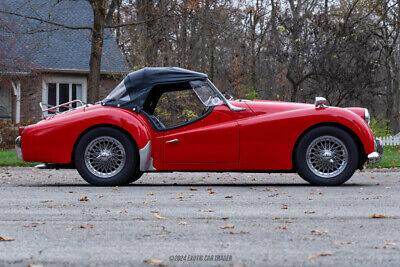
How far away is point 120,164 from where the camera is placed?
9.98 meters

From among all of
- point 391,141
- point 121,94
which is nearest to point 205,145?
point 121,94

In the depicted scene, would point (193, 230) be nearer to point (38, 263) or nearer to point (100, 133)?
point (38, 263)

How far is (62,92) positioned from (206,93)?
21295 mm

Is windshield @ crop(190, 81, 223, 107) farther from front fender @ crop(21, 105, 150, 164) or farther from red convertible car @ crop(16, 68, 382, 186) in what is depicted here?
front fender @ crop(21, 105, 150, 164)

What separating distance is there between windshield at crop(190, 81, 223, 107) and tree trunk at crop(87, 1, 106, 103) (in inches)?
476

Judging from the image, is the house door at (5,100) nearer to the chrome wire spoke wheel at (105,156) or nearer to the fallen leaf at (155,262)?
the chrome wire spoke wheel at (105,156)

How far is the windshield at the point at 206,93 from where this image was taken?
1016 centimetres

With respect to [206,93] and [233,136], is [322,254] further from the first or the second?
[206,93]

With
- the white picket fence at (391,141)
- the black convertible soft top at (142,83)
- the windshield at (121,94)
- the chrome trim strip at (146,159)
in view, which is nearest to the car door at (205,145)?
the chrome trim strip at (146,159)

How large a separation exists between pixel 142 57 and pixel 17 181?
11.7m

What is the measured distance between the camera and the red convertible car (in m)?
9.91

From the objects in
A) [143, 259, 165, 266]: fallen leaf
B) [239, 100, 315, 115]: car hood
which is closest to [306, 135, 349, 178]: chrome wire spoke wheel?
[239, 100, 315, 115]: car hood

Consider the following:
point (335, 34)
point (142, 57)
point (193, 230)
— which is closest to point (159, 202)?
point (193, 230)

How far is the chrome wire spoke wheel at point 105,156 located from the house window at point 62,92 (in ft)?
68.6
